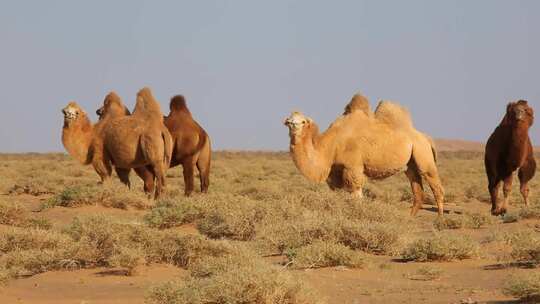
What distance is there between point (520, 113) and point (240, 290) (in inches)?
417

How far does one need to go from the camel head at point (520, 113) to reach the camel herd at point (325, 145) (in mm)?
16

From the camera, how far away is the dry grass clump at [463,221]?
47.1 feet

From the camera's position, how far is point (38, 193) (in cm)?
2216

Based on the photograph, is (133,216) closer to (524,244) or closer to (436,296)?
(524,244)

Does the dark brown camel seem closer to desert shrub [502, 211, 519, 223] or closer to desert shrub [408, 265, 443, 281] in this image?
desert shrub [502, 211, 519, 223]

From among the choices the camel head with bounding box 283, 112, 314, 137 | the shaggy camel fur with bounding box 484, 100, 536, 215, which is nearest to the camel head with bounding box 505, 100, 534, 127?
the shaggy camel fur with bounding box 484, 100, 536, 215

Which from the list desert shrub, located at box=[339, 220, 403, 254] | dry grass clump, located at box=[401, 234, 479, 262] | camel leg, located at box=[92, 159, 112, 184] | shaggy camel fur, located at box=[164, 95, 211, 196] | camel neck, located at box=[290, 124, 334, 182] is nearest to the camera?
dry grass clump, located at box=[401, 234, 479, 262]

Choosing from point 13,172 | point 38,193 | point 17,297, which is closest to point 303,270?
point 17,297

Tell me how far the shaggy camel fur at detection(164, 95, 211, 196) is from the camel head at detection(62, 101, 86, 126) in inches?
65.8

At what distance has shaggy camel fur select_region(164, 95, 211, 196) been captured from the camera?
18.3 meters

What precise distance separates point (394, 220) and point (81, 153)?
6.98 meters

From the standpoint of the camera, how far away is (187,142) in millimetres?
18375

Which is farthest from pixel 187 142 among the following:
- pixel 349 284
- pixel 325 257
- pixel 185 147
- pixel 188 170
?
pixel 349 284

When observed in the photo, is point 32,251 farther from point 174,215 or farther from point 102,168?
point 102,168
